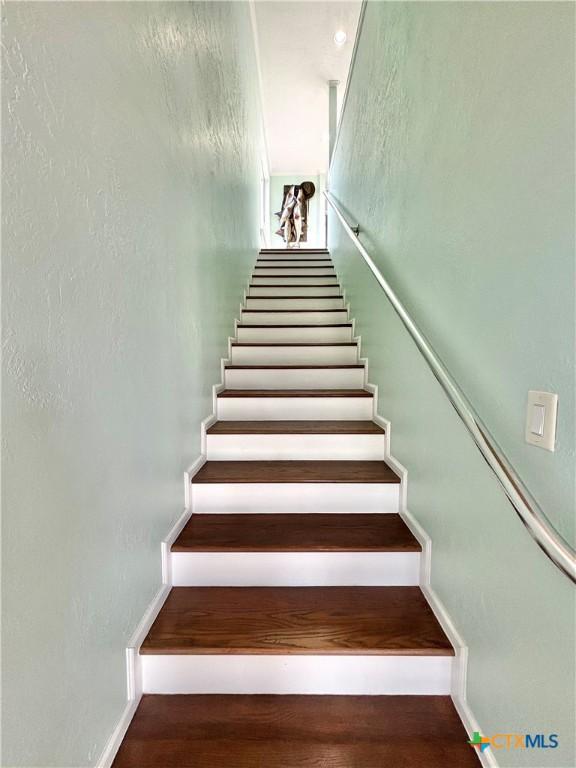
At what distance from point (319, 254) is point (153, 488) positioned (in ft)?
13.8

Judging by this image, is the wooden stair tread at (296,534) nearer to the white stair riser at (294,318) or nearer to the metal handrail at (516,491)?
the metal handrail at (516,491)

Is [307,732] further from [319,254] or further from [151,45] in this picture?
[319,254]

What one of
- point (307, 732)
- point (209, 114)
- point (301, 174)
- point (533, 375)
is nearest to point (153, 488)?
point (307, 732)

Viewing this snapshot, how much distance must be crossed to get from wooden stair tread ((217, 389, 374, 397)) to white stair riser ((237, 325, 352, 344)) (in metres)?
0.61

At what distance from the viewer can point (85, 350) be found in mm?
845

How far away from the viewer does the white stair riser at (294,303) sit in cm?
331

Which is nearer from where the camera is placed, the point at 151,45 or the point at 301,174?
the point at 151,45

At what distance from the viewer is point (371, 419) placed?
7.07 feet

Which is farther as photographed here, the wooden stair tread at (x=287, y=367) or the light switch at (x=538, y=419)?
the wooden stair tread at (x=287, y=367)

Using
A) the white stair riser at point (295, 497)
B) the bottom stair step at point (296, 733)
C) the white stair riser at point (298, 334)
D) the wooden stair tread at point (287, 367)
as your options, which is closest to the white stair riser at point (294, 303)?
the white stair riser at point (298, 334)

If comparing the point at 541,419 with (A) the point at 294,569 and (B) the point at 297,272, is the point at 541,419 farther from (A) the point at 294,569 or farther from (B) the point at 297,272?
(B) the point at 297,272

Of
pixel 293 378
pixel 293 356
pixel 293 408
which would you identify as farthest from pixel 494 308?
pixel 293 356

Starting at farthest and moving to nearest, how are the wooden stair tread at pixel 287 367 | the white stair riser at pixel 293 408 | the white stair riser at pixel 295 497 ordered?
1. the wooden stair tread at pixel 287 367
2. the white stair riser at pixel 293 408
3. the white stair riser at pixel 295 497

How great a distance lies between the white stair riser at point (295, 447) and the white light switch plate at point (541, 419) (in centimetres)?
113
